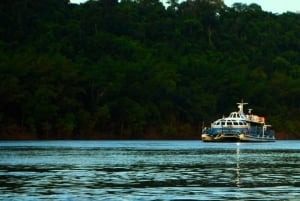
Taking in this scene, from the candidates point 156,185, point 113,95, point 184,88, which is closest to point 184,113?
point 184,88

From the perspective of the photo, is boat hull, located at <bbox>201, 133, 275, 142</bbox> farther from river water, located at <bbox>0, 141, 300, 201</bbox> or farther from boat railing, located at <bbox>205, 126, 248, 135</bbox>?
river water, located at <bbox>0, 141, 300, 201</bbox>

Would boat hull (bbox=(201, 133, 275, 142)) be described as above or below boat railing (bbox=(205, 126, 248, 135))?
below

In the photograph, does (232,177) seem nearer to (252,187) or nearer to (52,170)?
(252,187)

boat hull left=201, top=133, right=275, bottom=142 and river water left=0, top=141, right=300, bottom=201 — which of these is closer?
river water left=0, top=141, right=300, bottom=201

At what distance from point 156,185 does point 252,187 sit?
4712 mm

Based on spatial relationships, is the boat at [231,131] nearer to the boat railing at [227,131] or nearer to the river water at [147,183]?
the boat railing at [227,131]

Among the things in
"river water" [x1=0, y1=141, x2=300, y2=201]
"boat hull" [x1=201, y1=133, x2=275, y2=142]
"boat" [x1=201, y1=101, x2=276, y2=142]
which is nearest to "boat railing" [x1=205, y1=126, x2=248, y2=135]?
"boat" [x1=201, y1=101, x2=276, y2=142]

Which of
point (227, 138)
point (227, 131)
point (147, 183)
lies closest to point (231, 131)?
point (227, 131)

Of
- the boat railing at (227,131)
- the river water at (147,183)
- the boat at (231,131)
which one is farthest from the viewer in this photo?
the boat at (231,131)

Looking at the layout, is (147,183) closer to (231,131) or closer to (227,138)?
(231,131)

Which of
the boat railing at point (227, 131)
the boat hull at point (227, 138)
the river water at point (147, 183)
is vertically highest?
the boat railing at point (227, 131)

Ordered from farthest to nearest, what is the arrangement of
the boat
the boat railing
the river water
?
the boat < the boat railing < the river water

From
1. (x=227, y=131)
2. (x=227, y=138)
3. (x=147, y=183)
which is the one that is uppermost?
(x=227, y=131)

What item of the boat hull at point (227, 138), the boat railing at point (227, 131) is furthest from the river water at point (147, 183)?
the boat hull at point (227, 138)
